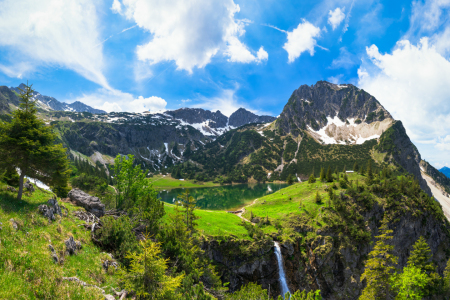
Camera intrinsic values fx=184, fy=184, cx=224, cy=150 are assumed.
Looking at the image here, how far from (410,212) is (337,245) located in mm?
33255

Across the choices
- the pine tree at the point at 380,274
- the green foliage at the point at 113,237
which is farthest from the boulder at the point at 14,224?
the pine tree at the point at 380,274

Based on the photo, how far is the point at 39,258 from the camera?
401 inches

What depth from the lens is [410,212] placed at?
5738 cm

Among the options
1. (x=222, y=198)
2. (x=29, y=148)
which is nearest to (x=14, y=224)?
(x=29, y=148)

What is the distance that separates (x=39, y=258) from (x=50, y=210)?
23.9 feet

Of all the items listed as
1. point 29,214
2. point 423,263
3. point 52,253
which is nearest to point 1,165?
point 29,214

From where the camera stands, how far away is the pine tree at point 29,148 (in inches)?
631

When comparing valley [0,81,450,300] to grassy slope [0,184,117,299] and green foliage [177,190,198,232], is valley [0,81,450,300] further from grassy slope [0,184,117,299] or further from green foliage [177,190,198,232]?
green foliage [177,190,198,232]

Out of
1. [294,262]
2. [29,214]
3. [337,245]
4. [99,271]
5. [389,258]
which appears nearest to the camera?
[99,271]

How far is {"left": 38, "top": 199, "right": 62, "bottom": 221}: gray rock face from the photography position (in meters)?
15.2

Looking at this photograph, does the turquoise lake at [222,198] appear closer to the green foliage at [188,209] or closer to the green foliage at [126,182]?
the green foliage at [126,182]

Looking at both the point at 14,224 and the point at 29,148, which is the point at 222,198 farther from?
the point at 14,224

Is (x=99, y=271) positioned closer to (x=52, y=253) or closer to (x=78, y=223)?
(x=52, y=253)

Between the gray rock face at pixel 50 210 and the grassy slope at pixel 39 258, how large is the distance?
16.0 inches
